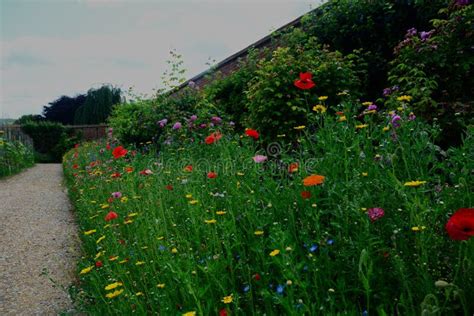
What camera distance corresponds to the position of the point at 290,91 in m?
5.24

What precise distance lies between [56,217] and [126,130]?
329 centimetres

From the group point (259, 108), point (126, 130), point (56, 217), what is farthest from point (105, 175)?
point (126, 130)

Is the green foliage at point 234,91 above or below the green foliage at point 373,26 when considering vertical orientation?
below

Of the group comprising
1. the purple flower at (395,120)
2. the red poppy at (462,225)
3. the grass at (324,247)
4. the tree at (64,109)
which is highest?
the tree at (64,109)

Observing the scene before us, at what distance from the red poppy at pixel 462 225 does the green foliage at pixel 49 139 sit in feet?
71.0

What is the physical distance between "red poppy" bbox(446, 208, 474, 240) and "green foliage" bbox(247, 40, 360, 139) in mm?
3766

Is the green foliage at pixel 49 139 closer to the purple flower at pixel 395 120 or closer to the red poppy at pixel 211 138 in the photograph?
the red poppy at pixel 211 138

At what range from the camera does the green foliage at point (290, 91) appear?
5.16 m

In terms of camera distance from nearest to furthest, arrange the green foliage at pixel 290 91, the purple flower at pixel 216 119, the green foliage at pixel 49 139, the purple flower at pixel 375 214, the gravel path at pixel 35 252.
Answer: the purple flower at pixel 375 214
the gravel path at pixel 35 252
the green foliage at pixel 290 91
the purple flower at pixel 216 119
the green foliage at pixel 49 139

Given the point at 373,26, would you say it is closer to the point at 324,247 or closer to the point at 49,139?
the point at 324,247

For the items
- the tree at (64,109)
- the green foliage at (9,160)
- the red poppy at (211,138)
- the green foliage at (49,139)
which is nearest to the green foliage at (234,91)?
the red poppy at (211,138)

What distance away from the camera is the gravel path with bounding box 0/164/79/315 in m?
3.09

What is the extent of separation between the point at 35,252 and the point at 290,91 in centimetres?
349

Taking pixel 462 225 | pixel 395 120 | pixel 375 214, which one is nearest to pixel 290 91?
pixel 395 120
